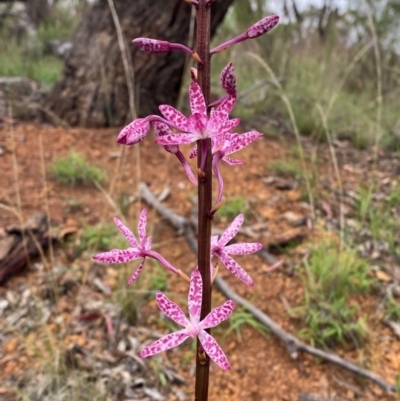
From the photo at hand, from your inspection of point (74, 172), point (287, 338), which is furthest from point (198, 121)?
point (74, 172)

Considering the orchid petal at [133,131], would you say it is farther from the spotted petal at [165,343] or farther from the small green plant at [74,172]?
the small green plant at [74,172]

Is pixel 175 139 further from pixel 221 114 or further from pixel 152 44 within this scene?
pixel 152 44

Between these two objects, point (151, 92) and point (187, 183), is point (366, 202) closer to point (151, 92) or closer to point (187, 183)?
point (187, 183)

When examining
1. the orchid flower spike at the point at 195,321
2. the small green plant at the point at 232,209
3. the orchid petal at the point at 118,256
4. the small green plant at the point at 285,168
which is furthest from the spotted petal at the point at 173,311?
the small green plant at the point at 285,168

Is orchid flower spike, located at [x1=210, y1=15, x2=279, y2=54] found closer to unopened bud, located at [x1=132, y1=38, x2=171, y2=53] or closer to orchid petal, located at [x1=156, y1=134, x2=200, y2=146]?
unopened bud, located at [x1=132, y1=38, x2=171, y2=53]

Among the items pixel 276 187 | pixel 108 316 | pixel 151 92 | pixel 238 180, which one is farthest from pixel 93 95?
pixel 108 316

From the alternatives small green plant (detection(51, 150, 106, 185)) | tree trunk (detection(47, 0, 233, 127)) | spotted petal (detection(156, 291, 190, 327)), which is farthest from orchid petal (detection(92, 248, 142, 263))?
tree trunk (detection(47, 0, 233, 127))

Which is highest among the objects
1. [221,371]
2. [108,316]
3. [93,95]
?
[93,95]
